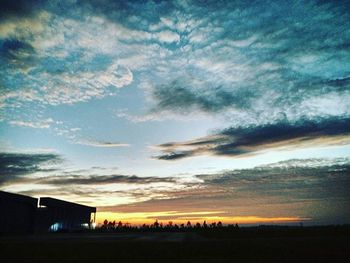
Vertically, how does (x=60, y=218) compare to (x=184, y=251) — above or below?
above

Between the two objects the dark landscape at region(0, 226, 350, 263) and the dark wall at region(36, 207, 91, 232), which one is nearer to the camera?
the dark landscape at region(0, 226, 350, 263)

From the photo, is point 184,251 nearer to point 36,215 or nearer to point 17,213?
point 17,213

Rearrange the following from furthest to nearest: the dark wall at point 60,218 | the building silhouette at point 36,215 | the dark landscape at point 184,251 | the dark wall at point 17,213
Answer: the dark wall at point 60,218 → the building silhouette at point 36,215 → the dark wall at point 17,213 → the dark landscape at point 184,251

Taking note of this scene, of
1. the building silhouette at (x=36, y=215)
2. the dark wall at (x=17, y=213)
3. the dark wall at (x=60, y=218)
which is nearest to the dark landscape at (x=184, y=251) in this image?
the dark wall at (x=17, y=213)

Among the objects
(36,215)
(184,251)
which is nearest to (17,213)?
(36,215)

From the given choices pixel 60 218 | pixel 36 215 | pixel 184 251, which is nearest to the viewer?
pixel 184 251

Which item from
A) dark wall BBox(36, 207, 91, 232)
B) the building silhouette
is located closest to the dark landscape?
the building silhouette

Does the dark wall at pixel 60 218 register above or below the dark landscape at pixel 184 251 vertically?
above

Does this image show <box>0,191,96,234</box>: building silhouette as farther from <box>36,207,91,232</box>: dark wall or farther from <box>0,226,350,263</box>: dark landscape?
<box>0,226,350,263</box>: dark landscape

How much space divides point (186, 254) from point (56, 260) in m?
7.54

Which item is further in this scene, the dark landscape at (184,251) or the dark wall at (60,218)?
the dark wall at (60,218)

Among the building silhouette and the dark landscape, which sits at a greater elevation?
the building silhouette

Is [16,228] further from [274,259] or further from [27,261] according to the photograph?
[274,259]

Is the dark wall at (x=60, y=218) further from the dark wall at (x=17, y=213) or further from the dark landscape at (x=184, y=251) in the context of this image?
the dark landscape at (x=184, y=251)
